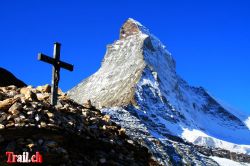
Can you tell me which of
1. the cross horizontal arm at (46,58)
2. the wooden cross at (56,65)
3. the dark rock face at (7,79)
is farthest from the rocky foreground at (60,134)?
the dark rock face at (7,79)

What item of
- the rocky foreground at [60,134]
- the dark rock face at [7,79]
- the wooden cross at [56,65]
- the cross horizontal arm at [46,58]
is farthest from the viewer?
the dark rock face at [7,79]

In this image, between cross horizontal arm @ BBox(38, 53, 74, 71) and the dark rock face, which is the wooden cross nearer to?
cross horizontal arm @ BBox(38, 53, 74, 71)

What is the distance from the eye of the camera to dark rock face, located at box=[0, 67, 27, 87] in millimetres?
35159

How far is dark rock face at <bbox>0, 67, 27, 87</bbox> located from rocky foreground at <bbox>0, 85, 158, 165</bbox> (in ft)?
31.9

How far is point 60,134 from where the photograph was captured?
21.7 meters

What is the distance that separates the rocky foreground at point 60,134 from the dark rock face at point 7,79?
31.9 feet

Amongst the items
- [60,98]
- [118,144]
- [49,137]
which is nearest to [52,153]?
[49,137]

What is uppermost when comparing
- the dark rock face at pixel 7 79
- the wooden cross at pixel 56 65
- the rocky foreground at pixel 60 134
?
the dark rock face at pixel 7 79

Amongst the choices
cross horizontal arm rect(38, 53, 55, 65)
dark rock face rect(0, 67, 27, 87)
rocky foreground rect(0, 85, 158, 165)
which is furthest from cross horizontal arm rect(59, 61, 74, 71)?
dark rock face rect(0, 67, 27, 87)

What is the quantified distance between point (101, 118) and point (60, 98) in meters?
1.95

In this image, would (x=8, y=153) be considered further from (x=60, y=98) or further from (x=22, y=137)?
(x=60, y=98)

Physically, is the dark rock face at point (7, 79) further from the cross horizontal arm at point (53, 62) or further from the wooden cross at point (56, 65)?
the wooden cross at point (56, 65)

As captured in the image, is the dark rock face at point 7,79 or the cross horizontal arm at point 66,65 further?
the dark rock face at point 7,79

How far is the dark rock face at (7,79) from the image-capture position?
35159 millimetres
